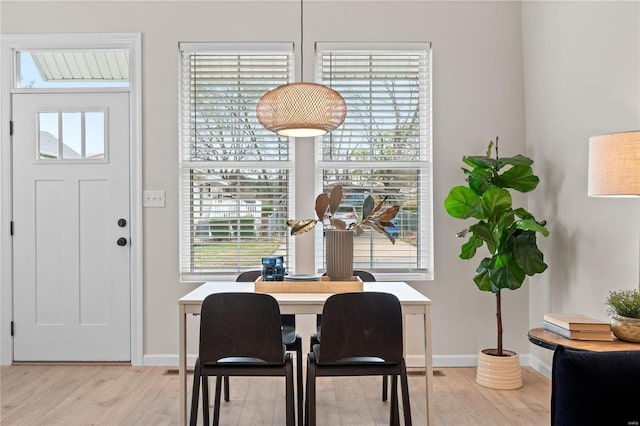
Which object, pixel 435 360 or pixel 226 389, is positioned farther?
pixel 435 360

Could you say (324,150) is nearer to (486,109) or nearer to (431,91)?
(431,91)

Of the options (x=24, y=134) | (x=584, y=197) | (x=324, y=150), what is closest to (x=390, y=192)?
(x=324, y=150)

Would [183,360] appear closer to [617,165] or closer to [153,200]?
[153,200]

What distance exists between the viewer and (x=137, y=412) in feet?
10.1

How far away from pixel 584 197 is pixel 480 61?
141cm

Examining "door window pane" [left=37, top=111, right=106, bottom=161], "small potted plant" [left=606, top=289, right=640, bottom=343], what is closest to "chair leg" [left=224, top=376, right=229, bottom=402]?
"door window pane" [left=37, top=111, right=106, bottom=161]

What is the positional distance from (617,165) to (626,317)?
2.07 ft

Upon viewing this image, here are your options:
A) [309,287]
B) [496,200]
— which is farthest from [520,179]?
[309,287]

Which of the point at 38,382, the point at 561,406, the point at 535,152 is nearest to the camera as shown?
the point at 561,406

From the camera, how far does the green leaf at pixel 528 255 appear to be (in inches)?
131

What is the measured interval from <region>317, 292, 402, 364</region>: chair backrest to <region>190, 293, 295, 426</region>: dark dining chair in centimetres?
21

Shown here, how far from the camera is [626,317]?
7.25 feet

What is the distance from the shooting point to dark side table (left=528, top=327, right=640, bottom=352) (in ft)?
6.89

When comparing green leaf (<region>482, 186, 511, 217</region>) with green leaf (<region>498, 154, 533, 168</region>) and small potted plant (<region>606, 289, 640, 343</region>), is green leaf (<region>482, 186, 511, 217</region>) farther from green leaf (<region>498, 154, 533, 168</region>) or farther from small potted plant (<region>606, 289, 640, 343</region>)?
small potted plant (<region>606, 289, 640, 343</region>)
